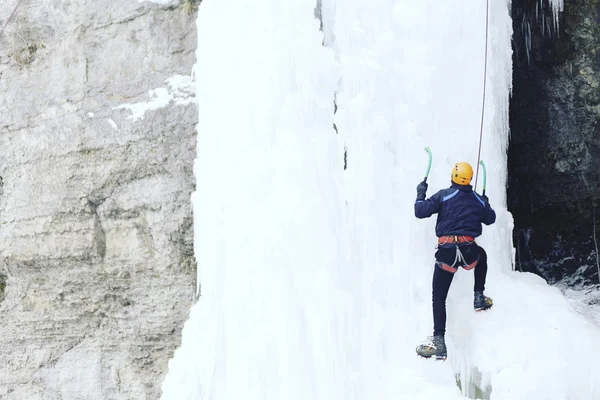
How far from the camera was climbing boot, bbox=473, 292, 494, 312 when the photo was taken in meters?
4.49

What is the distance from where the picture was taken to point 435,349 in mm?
4238

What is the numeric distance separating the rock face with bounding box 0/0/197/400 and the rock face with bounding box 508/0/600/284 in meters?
3.29

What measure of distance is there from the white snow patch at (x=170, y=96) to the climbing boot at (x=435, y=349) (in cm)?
284

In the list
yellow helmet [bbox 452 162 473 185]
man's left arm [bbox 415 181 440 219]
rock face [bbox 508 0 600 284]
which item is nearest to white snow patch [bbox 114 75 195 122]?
man's left arm [bbox 415 181 440 219]

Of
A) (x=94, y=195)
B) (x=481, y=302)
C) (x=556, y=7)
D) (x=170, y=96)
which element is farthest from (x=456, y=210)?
(x=94, y=195)

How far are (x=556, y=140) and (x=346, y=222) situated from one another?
3253 millimetres

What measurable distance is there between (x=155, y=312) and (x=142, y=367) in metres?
0.51

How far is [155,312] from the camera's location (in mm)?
5855

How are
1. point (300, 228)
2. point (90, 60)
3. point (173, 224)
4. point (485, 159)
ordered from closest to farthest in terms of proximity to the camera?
point (300, 228)
point (485, 159)
point (173, 224)
point (90, 60)

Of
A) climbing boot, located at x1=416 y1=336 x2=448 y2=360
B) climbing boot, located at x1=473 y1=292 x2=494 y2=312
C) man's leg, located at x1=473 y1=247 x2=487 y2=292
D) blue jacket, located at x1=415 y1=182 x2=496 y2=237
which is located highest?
blue jacket, located at x1=415 y1=182 x2=496 y2=237

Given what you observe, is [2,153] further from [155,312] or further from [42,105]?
[155,312]

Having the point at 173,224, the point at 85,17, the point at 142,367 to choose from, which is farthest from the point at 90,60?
the point at 142,367

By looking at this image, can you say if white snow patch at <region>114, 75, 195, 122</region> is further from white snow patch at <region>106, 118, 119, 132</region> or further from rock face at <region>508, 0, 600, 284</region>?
rock face at <region>508, 0, 600, 284</region>

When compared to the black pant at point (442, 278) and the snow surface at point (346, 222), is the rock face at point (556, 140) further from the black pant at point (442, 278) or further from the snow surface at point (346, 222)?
the black pant at point (442, 278)
